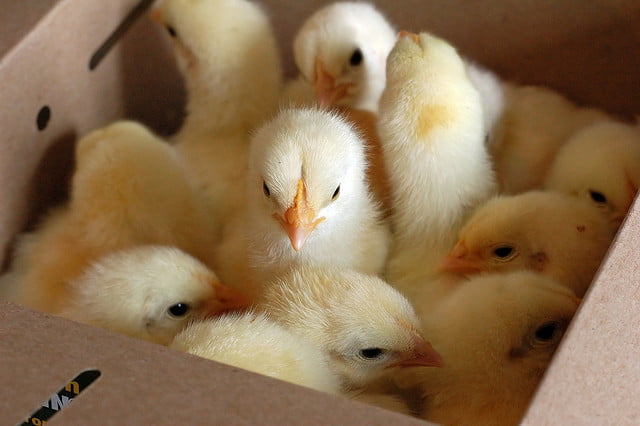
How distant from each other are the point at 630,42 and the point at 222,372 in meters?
1.43

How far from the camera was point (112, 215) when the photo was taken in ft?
5.14

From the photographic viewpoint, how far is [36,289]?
62.7 inches

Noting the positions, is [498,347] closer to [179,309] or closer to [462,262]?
[462,262]

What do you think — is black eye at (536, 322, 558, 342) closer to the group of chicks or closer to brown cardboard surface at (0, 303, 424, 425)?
the group of chicks

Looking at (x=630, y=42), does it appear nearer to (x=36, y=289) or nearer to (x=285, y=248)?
(x=285, y=248)

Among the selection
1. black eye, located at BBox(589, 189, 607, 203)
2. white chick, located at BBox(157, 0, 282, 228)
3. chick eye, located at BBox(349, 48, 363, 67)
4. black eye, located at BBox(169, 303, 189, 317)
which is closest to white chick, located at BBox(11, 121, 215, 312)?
white chick, located at BBox(157, 0, 282, 228)

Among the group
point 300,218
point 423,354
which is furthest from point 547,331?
point 300,218

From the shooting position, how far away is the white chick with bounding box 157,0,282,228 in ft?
5.85

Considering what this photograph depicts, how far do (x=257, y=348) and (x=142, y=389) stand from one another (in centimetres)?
26

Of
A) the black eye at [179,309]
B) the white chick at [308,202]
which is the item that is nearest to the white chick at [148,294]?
the black eye at [179,309]

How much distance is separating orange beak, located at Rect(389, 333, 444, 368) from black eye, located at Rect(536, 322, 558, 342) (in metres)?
0.17

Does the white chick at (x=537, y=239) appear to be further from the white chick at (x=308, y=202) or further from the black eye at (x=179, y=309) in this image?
the black eye at (x=179, y=309)

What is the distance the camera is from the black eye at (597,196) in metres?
1.56

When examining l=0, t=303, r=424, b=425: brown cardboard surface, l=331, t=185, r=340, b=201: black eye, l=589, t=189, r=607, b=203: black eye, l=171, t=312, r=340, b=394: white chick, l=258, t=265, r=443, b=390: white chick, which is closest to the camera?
l=0, t=303, r=424, b=425: brown cardboard surface
